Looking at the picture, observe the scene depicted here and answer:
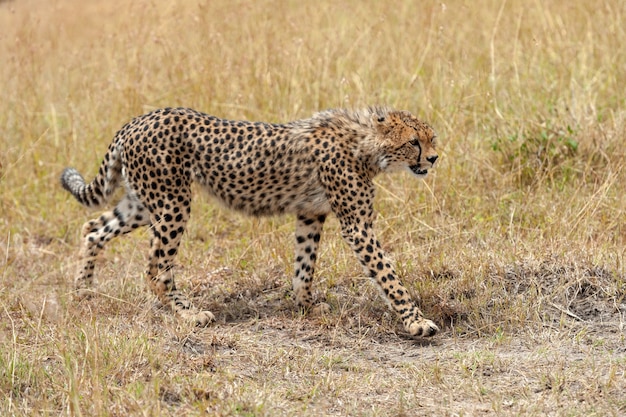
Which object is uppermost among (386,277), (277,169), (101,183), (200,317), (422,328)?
(277,169)

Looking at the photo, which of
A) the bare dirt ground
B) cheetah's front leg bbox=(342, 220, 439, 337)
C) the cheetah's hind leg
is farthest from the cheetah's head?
the cheetah's hind leg

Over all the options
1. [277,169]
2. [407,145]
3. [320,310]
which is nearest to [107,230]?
[277,169]

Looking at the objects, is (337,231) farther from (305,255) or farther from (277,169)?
(277,169)

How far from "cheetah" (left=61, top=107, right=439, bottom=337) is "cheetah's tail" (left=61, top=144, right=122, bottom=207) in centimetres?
4

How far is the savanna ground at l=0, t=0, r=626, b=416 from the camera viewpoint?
146 inches

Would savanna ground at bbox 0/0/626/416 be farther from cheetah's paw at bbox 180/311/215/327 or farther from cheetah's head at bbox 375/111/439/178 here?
cheetah's head at bbox 375/111/439/178

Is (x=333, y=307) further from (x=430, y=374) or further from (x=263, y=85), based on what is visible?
(x=263, y=85)

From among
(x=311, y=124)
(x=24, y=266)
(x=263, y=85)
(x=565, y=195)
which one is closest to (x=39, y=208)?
(x=24, y=266)

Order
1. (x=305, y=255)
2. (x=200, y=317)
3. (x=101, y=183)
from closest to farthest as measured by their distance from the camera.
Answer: (x=200, y=317) → (x=305, y=255) → (x=101, y=183)

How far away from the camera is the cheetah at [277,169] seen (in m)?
4.62

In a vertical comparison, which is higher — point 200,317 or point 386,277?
point 386,277

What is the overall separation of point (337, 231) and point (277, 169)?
2.83 ft

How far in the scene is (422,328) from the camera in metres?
4.35

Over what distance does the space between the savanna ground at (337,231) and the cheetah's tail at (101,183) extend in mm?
436
